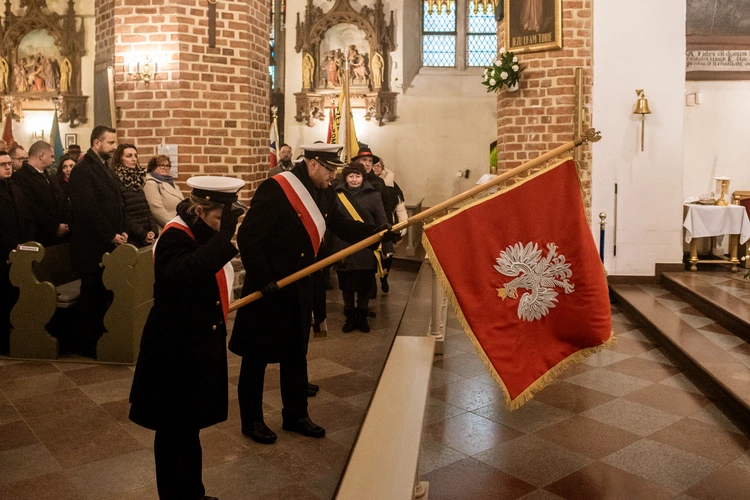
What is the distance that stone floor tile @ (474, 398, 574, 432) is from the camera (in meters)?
4.50

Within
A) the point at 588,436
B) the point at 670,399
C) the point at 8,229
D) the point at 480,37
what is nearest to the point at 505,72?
the point at 670,399

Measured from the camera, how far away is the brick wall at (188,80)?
752 centimetres

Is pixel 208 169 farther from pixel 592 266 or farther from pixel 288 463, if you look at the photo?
pixel 592 266

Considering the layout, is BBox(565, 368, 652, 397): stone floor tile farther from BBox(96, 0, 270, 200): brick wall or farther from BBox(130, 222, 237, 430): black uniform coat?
BBox(96, 0, 270, 200): brick wall

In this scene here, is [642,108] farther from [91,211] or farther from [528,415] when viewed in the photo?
[91,211]

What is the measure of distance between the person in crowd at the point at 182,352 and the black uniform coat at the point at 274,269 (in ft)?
2.72

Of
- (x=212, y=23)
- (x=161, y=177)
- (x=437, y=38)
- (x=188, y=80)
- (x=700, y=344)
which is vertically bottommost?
(x=700, y=344)

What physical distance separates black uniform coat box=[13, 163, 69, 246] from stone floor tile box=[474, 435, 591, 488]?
14.5 feet

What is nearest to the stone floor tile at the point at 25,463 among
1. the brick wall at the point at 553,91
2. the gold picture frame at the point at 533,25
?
the brick wall at the point at 553,91

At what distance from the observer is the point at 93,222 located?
577 cm

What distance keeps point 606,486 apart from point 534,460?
440 mm

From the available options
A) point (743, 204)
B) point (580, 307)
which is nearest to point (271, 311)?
point (580, 307)

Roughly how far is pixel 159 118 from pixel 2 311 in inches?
103

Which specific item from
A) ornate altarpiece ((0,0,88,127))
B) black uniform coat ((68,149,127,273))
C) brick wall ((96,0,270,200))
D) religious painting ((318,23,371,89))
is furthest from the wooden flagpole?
ornate altarpiece ((0,0,88,127))
